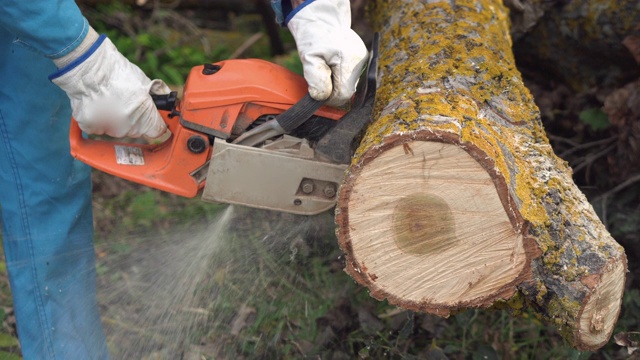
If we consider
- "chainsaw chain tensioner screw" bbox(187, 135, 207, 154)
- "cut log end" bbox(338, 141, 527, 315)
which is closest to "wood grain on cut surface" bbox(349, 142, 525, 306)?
"cut log end" bbox(338, 141, 527, 315)

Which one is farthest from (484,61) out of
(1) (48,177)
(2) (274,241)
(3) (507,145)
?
(1) (48,177)

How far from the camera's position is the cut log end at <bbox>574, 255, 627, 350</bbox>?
2.12 metres

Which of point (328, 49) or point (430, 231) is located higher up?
point (328, 49)

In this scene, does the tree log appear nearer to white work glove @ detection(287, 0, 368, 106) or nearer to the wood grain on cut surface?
the wood grain on cut surface

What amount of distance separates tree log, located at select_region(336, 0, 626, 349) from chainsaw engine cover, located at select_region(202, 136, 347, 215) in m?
0.27

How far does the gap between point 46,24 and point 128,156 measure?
1.81 feet

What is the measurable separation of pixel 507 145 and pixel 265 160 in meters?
0.80

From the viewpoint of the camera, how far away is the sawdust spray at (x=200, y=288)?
122 inches

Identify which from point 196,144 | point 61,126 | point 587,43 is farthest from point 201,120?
point 587,43

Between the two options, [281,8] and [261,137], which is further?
[281,8]

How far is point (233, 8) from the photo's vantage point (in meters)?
5.77

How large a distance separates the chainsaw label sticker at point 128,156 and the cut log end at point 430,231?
870 mm

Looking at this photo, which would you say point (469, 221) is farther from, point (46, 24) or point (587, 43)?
point (587, 43)

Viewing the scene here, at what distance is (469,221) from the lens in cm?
209
